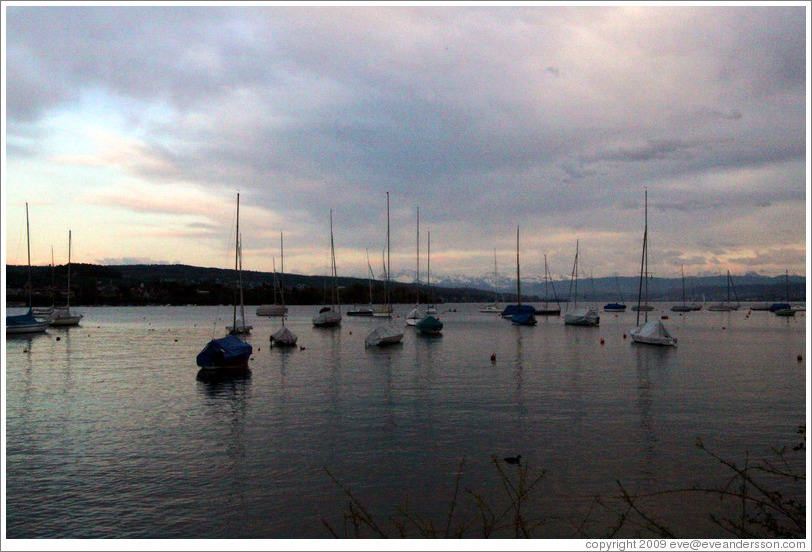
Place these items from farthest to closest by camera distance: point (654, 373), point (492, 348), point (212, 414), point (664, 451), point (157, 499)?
point (492, 348) < point (654, 373) < point (212, 414) < point (664, 451) < point (157, 499)

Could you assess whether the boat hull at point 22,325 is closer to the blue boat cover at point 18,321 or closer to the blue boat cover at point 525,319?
the blue boat cover at point 18,321

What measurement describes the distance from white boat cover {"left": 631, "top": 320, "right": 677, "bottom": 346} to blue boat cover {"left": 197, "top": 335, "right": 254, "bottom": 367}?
36.1 metres

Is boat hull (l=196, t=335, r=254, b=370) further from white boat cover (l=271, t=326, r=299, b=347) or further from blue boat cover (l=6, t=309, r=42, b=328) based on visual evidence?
blue boat cover (l=6, t=309, r=42, b=328)

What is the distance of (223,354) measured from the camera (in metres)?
36.0

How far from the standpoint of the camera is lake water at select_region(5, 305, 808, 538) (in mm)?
13383

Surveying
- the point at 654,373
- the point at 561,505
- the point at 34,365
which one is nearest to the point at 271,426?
the point at 561,505

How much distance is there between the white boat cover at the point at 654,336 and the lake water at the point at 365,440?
41.8 ft

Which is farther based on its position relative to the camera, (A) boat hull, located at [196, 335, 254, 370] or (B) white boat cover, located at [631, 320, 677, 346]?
(B) white boat cover, located at [631, 320, 677, 346]

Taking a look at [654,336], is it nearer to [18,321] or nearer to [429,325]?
[429,325]

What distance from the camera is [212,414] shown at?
24.1 metres

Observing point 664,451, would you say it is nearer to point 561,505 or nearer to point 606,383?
point 561,505

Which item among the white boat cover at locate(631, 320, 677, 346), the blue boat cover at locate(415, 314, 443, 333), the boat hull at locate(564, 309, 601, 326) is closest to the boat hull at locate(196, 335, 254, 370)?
the white boat cover at locate(631, 320, 677, 346)

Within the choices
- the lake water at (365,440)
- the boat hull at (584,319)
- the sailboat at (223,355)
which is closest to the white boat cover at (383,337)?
the lake water at (365,440)

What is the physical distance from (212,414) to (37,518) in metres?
11.0
